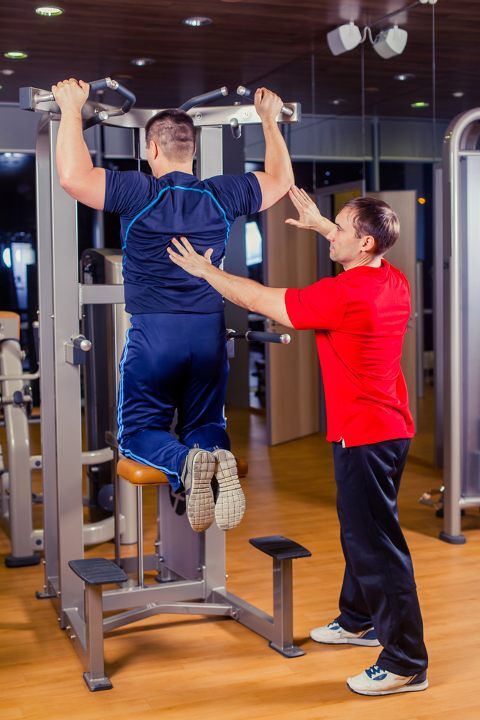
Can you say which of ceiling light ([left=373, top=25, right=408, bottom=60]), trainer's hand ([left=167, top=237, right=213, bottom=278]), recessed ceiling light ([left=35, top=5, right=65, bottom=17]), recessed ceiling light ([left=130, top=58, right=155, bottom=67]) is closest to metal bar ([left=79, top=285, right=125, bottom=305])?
trainer's hand ([left=167, top=237, right=213, bottom=278])

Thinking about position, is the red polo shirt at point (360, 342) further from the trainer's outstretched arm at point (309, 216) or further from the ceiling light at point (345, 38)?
the ceiling light at point (345, 38)

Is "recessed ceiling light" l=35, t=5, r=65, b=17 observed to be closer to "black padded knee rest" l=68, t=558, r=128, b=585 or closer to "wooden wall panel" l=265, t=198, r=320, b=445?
"wooden wall panel" l=265, t=198, r=320, b=445

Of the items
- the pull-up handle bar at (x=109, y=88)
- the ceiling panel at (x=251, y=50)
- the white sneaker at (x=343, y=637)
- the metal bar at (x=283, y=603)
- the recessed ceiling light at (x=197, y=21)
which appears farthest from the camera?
the recessed ceiling light at (x=197, y=21)

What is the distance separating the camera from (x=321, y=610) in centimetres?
359

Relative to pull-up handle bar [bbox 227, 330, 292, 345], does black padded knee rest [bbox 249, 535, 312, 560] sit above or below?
below

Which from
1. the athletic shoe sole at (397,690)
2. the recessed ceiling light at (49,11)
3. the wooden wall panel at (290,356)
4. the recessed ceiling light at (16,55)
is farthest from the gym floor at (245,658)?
the recessed ceiling light at (16,55)

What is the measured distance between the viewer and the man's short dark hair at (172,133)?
9.30 ft

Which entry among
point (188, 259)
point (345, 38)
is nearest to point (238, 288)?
point (188, 259)

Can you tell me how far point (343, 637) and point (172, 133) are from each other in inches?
70.2

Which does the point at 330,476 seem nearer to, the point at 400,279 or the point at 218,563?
the point at 218,563

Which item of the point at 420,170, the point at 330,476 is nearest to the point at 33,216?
the point at 420,170

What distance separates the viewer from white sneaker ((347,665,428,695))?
2801 millimetres

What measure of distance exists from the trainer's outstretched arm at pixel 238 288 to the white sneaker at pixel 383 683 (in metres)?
1.09

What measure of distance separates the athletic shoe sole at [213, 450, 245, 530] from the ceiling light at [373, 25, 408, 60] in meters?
4.54
